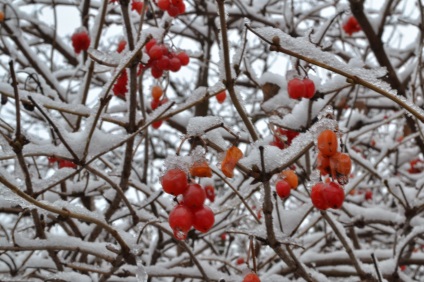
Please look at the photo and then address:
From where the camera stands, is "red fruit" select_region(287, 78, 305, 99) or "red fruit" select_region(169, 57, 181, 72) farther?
"red fruit" select_region(169, 57, 181, 72)

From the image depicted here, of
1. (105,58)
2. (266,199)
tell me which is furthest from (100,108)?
(266,199)

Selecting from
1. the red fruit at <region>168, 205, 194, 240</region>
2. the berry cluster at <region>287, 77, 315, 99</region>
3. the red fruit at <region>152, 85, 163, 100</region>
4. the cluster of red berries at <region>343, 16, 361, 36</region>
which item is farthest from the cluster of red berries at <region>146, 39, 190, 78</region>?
the cluster of red berries at <region>343, 16, 361, 36</region>

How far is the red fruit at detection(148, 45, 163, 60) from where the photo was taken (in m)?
2.01

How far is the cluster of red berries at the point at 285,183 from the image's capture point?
1.65 m

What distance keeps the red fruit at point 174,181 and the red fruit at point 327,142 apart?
363 mm

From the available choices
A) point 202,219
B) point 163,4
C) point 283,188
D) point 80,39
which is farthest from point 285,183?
Result: point 80,39

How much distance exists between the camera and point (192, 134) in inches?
51.4

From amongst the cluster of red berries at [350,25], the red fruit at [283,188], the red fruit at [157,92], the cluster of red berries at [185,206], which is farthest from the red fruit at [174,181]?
the cluster of red berries at [350,25]

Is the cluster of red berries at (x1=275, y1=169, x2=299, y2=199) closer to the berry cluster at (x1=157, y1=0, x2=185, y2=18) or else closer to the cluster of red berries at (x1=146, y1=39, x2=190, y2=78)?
the cluster of red berries at (x1=146, y1=39, x2=190, y2=78)

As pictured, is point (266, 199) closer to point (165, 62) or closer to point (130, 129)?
point (130, 129)

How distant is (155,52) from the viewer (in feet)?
6.61

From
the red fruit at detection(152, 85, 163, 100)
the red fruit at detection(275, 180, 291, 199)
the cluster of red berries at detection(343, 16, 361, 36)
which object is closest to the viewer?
the red fruit at detection(275, 180, 291, 199)

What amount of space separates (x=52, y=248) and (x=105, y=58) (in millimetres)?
640

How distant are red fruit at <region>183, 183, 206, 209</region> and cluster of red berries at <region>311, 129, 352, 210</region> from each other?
33 centimetres
